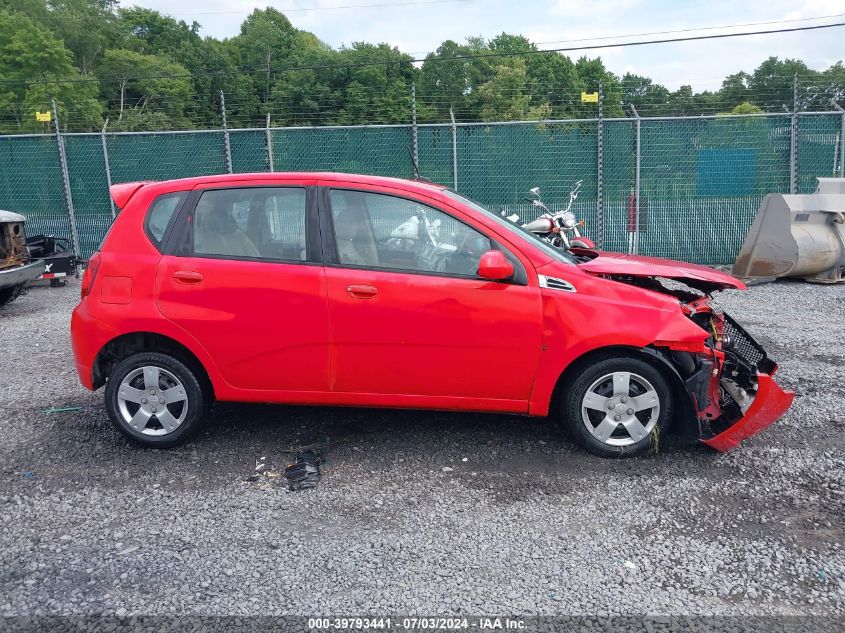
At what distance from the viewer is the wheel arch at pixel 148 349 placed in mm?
4715

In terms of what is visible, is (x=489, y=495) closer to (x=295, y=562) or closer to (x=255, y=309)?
(x=295, y=562)

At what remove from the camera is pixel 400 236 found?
454 centimetres

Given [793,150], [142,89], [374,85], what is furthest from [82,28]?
[793,150]

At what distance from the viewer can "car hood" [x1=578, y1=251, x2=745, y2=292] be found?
14.9ft

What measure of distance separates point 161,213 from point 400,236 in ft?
5.12

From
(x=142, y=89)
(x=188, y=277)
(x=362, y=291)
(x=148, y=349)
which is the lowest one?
(x=148, y=349)

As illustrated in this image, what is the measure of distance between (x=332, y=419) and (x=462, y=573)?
2180 millimetres

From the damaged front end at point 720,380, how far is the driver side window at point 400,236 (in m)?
1.14

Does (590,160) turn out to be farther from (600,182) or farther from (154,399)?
(154,399)

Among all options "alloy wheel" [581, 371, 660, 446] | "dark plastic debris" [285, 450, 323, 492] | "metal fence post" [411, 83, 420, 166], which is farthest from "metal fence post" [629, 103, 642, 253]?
"dark plastic debris" [285, 450, 323, 492]

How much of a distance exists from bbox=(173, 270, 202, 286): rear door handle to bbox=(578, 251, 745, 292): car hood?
236 centimetres

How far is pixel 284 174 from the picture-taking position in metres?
4.70

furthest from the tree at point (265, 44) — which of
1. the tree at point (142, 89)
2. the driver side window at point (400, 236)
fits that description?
the driver side window at point (400, 236)

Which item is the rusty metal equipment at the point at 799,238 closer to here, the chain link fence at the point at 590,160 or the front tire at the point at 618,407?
the chain link fence at the point at 590,160
